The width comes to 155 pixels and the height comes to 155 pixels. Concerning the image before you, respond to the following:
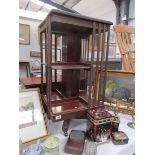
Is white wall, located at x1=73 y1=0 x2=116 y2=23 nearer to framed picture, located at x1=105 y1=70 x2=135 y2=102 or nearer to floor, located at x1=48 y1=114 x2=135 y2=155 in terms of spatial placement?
framed picture, located at x1=105 y1=70 x2=135 y2=102

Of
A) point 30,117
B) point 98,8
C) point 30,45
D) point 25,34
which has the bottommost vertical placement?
point 30,117

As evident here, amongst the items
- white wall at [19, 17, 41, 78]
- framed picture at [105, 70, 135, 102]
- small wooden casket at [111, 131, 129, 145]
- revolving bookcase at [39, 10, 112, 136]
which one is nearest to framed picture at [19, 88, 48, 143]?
revolving bookcase at [39, 10, 112, 136]

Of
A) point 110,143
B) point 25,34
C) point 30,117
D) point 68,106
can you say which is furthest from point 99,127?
point 25,34

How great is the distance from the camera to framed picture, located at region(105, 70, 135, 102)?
119 cm

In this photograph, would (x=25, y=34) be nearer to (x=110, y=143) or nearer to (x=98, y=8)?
(x=110, y=143)

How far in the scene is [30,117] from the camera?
0.84 metres

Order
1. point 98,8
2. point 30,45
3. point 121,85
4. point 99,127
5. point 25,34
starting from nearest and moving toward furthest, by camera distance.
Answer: point 99,127, point 121,85, point 25,34, point 30,45, point 98,8

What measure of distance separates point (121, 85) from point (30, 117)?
2.47 feet

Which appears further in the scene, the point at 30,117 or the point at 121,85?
the point at 121,85

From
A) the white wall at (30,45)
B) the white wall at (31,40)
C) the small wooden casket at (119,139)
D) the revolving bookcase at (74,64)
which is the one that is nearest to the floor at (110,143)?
the small wooden casket at (119,139)

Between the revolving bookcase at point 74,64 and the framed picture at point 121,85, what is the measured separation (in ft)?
0.72
